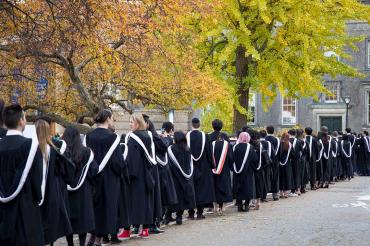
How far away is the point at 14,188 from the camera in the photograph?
959cm

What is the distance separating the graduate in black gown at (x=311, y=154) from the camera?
24781mm

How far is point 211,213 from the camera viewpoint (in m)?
17.9

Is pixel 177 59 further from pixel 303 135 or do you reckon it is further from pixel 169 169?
pixel 169 169

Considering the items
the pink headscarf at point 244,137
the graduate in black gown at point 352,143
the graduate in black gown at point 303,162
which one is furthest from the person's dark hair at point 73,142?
the graduate in black gown at point 352,143

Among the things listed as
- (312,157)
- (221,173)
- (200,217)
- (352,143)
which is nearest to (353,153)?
(352,143)

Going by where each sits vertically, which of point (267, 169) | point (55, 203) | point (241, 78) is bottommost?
point (55, 203)

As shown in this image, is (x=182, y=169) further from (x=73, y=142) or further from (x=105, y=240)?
(x=73, y=142)

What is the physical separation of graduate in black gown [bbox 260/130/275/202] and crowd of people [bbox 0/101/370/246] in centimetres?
3

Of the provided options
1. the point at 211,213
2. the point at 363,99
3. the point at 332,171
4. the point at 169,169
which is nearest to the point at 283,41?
the point at 332,171

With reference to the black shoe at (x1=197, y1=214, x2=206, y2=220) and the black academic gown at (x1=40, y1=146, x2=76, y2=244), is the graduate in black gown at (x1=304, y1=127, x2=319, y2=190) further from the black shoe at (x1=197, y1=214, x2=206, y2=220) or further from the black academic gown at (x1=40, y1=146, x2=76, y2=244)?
the black academic gown at (x1=40, y1=146, x2=76, y2=244)

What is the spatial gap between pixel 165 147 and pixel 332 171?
14.9 meters

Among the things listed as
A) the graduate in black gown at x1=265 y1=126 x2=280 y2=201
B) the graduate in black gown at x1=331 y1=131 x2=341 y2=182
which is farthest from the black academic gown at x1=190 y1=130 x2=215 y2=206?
the graduate in black gown at x1=331 y1=131 x2=341 y2=182

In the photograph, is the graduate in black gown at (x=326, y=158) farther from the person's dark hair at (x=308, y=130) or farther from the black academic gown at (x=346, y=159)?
the black academic gown at (x=346, y=159)

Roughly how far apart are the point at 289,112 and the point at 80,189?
42017 millimetres
